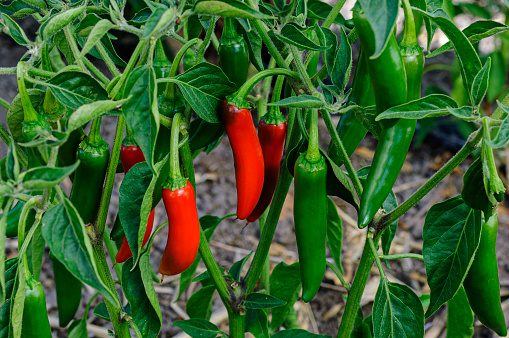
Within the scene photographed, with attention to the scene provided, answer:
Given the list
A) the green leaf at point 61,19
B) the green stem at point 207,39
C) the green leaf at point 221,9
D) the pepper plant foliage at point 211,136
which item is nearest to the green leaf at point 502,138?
the pepper plant foliage at point 211,136

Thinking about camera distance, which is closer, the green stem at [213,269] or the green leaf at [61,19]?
the green leaf at [61,19]

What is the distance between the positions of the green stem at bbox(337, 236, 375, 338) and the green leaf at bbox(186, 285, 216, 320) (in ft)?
1.13

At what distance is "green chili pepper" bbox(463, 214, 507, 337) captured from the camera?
873 mm

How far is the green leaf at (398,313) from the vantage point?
3.11 feet

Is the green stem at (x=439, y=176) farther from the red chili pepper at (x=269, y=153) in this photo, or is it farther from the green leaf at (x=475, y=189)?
the red chili pepper at (x=269, y=153)

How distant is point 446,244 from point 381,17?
1.38ft

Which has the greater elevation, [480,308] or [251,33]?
[251,33]

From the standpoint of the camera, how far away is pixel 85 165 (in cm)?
85

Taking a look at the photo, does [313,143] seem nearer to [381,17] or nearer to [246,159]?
[246,159]

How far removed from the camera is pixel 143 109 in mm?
666

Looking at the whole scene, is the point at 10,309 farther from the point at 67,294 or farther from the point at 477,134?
the point at 477,134

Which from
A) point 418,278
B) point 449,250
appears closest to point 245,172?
point 449,250

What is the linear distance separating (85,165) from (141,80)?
0.77 feet

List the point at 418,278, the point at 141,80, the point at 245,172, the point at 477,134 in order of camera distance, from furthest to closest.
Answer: the point at 418,278, the point at 245,172, the point at 477,134, the point at 141,80
